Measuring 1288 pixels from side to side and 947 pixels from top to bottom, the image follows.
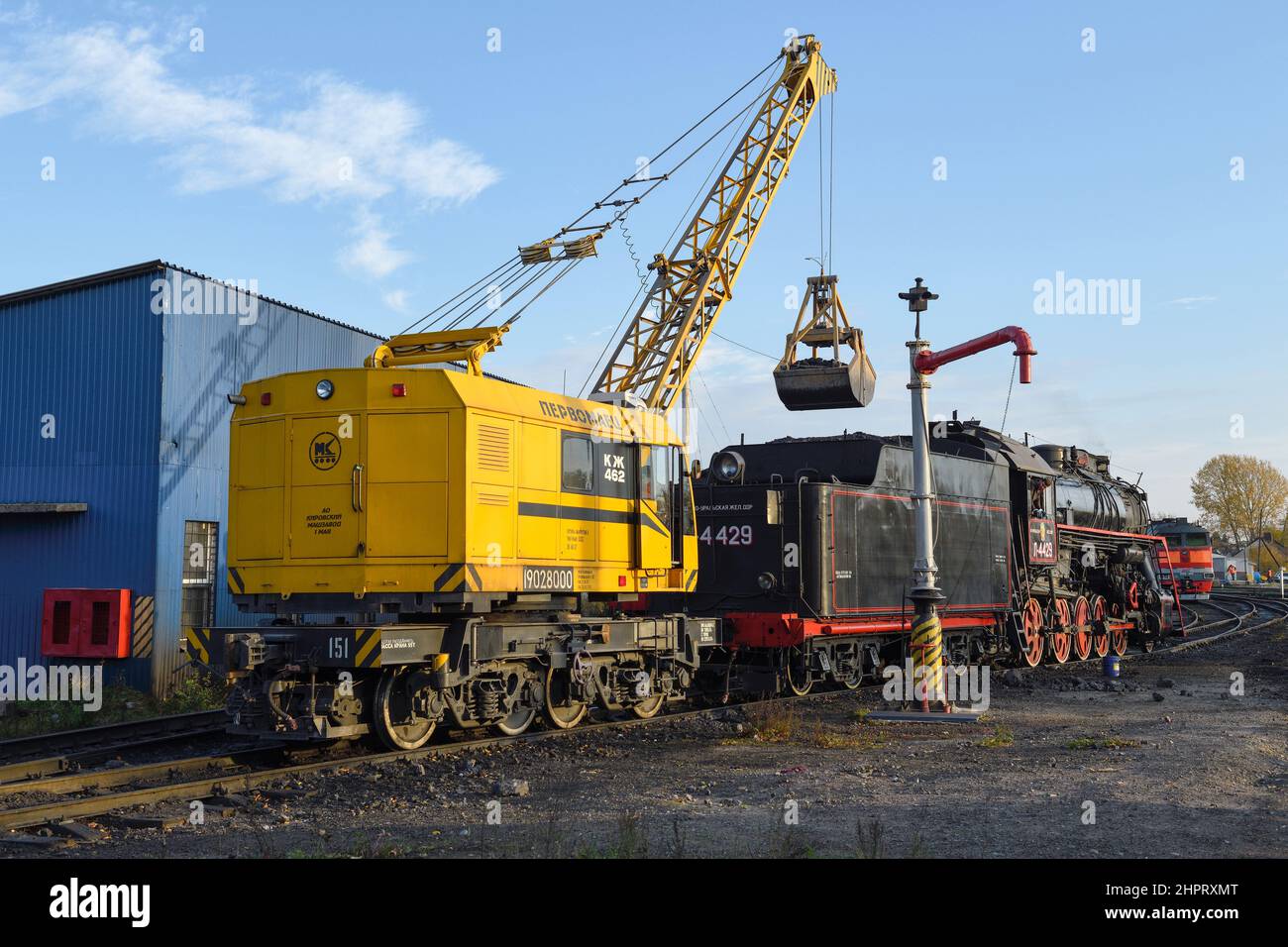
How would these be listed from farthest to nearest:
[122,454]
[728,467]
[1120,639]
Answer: [1120,639], [122,454], [728,467]

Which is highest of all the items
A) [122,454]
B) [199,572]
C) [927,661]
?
[122,454]

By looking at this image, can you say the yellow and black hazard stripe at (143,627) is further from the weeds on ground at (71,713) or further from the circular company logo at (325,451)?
the circular company logo at (325,451)

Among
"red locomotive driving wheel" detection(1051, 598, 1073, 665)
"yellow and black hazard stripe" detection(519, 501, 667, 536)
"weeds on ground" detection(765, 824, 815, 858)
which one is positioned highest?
"yellow and black hazard stripe" detection(519, 501, 667, 536)

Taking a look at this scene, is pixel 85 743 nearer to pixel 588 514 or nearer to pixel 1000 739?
pixel 588 514

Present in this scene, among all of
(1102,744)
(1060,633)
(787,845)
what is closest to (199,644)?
(787,845)

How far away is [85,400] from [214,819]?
38.6 ft

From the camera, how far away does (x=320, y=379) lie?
36.5 ft

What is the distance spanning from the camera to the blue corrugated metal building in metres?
17.3

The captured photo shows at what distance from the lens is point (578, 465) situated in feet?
40.6

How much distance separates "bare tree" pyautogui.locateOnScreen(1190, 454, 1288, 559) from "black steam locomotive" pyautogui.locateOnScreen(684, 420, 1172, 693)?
288 feet

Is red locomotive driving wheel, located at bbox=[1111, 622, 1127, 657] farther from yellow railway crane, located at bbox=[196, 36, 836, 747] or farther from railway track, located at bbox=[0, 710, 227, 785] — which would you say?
railway track, located at bbox=[0, 710, 227, 785]

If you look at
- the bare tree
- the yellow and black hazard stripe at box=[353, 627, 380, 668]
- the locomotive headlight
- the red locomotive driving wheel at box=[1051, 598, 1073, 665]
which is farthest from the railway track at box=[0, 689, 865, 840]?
the bare tree

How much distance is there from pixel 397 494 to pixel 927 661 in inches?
269

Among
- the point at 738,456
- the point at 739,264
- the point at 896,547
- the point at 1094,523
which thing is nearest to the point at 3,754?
the point at 738,456
